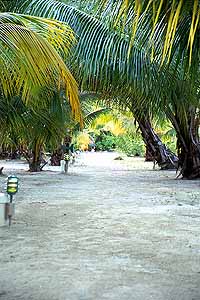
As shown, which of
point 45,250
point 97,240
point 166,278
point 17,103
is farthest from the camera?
point 17,103

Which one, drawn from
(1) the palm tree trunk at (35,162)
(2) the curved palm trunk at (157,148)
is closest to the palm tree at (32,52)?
(1) the palm tree trunk at (35,162)

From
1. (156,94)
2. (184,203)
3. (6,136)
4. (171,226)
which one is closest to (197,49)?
(171,226)

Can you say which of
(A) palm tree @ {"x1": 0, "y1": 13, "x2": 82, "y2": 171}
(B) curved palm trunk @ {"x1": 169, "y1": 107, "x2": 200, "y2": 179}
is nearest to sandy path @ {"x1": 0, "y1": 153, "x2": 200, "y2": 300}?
(A) palm tree @ {"x1": 0, "y1": 13, "x2": 82, "y2": 171}

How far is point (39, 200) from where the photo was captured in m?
7.84

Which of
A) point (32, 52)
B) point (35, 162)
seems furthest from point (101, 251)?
point (35, 162)

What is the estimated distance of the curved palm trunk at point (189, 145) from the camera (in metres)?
13.0

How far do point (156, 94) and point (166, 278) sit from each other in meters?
4.21

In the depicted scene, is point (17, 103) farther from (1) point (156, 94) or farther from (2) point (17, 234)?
(2) point (17, 234)

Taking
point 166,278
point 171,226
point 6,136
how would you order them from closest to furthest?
point 166,278 < point 171,226 < point 6,136

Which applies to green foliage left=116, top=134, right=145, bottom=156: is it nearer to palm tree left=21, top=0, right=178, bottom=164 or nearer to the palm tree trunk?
the palm tree trunk

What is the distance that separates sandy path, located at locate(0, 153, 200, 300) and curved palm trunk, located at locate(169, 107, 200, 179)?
5673 mm

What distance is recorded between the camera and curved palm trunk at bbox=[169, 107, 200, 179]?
42.8 ft

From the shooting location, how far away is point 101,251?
4133mm

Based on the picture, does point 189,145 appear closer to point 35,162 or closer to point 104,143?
point 35,162
